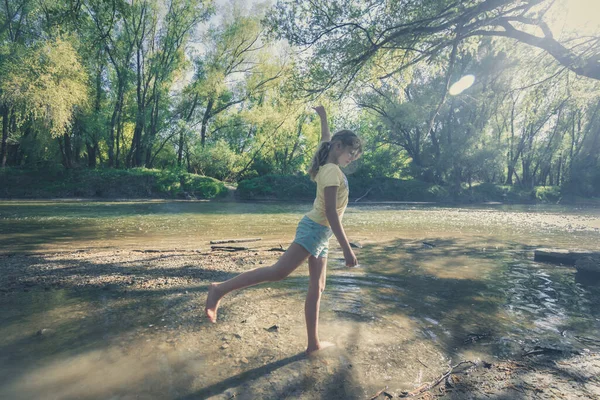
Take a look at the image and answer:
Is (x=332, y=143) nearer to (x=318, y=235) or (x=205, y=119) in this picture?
(x=318, y=235)

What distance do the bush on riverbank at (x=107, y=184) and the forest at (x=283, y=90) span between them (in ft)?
4.39

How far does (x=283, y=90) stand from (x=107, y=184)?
20.7m

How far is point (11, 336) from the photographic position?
9.97 feet

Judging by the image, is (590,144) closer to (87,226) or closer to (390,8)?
(390,8)

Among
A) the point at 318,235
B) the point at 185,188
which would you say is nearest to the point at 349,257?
the point at 318,235

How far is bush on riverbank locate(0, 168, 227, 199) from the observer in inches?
960

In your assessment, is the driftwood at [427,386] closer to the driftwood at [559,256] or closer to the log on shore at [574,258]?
the log on shore at [574,258]

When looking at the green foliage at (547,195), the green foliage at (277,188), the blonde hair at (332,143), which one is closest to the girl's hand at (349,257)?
the blonde hair at (332,143)

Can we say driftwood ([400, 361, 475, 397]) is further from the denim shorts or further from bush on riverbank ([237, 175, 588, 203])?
bush on riverbank ([237, 175, 588, 203])

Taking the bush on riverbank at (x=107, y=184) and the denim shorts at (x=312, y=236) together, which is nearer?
the denim shorts at (x=312, y=236)

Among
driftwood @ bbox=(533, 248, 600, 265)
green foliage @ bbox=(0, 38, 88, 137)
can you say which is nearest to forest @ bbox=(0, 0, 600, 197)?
green foliage @ bbox=(0, 38, 88, 137)

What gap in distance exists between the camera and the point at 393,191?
33188mm

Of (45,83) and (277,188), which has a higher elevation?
(45,83)

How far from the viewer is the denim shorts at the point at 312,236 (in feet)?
9.49
